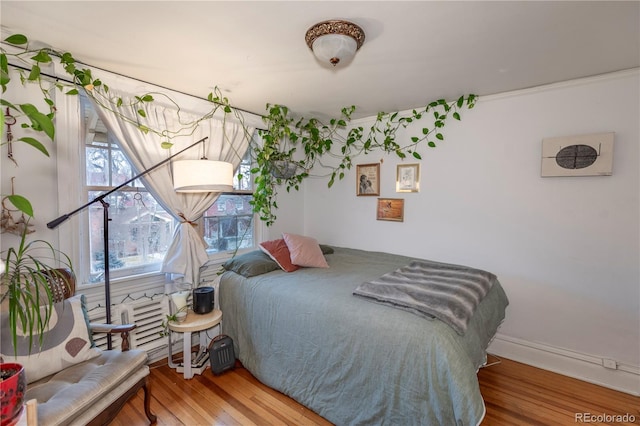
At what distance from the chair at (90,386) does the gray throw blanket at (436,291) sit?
1.41 meters

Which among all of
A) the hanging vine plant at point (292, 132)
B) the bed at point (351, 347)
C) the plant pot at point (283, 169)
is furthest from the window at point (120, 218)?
the plant pot at point (283, 169)

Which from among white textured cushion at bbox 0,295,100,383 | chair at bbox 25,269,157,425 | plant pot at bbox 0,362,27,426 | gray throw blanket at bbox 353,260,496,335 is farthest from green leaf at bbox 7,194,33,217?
gray throw blanket at bbox 353,260,496,335

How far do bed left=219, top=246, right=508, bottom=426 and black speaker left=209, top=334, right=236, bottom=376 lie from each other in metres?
0.08

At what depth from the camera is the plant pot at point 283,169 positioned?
10.6 feet

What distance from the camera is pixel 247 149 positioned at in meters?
3.10

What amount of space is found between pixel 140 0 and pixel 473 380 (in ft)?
8.03

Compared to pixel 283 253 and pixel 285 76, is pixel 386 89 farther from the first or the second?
pixel 283 253

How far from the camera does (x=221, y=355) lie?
2297mm

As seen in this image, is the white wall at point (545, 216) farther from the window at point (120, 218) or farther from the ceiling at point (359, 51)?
the window at point (120, 218)

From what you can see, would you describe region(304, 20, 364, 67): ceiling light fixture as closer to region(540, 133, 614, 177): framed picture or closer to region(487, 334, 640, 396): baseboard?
region(540, 133, 614, 177): framed picture

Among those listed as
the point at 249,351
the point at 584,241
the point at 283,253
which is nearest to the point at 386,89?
the point at 283,253

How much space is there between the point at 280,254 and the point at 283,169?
103 cm

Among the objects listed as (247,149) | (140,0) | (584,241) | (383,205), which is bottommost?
(584,241)

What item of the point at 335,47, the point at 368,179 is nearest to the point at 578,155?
the point at 368,179
